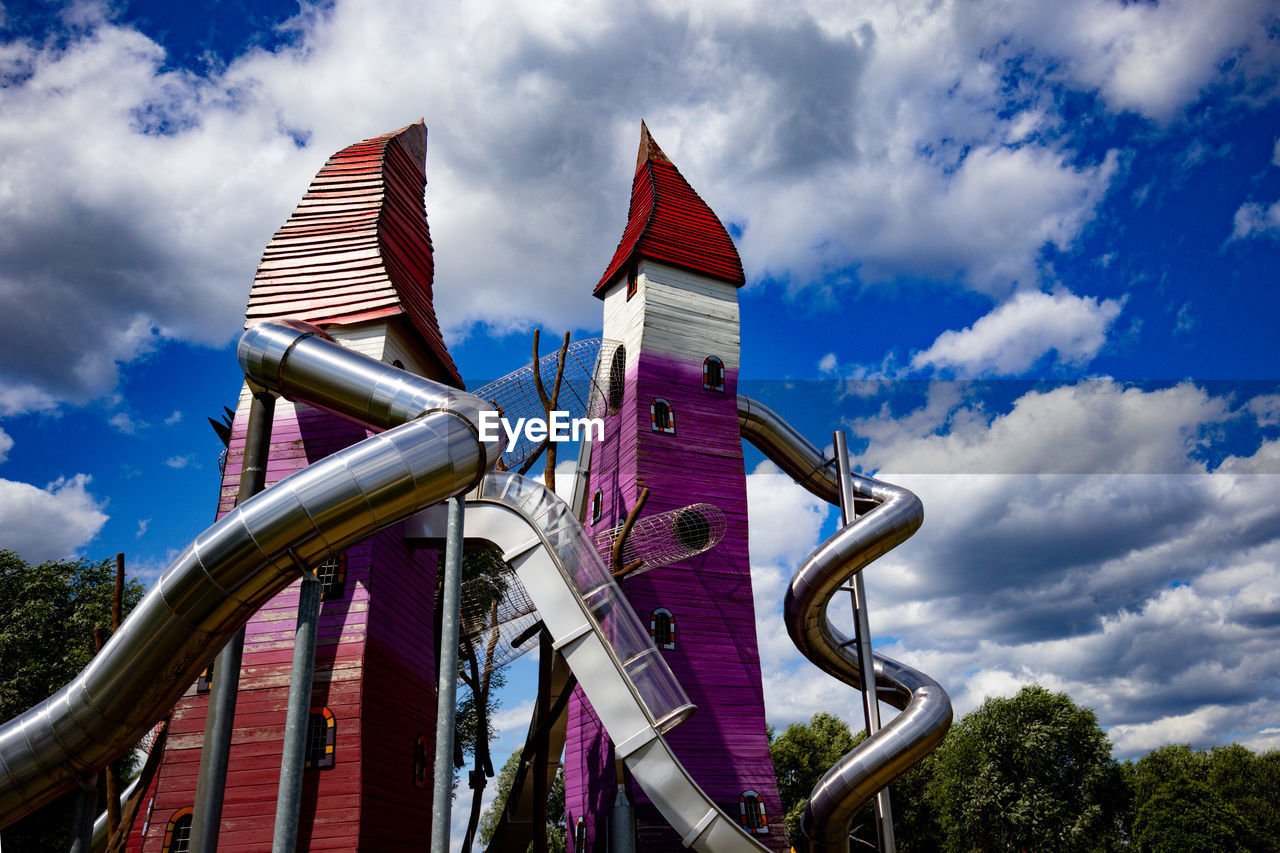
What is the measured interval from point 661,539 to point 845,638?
24.2ft

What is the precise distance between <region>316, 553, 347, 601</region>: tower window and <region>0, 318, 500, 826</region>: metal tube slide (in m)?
4.86

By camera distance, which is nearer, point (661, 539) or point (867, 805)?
point (661, 539)

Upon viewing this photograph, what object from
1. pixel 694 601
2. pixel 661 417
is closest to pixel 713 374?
pixel 661 417

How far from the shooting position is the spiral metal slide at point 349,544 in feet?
32.6

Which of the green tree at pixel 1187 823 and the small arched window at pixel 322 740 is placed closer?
the small arched window at pixel 322 740

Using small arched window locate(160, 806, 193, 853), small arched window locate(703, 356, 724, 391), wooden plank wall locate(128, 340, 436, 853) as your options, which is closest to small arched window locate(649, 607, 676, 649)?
wooden plank wall locate(128, 340, 436, 853)

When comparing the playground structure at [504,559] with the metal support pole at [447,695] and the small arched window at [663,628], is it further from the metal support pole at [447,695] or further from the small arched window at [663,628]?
the metal support pole at [447,695]

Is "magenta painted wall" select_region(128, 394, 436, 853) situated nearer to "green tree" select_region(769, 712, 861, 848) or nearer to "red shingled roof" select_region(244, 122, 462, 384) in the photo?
"red shingled roof" select_region(244, 122, 462, 384)

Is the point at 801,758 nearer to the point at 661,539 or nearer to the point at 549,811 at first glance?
the point at 549,811

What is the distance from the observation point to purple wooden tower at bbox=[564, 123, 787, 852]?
1945 centimetres

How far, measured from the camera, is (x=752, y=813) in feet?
63.2

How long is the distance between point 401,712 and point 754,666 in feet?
29.2

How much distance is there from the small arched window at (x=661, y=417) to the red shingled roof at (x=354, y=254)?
5.19m

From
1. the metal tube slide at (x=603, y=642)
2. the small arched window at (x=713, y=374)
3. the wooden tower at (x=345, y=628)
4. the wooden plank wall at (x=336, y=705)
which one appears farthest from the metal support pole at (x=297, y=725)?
the small arched window at (x=713, y=374)
